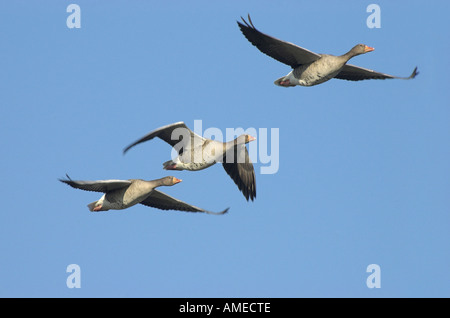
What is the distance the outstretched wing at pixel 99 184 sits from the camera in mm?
17391

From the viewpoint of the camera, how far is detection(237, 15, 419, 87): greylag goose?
742 inches

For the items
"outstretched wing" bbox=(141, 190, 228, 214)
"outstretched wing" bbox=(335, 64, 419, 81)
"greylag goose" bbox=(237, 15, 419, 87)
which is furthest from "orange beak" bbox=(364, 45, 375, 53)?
"outstretched wing" bbox=(141, 190, 228, 214)

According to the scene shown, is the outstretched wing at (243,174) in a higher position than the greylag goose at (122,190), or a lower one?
higher

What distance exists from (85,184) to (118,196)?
0.95 meters

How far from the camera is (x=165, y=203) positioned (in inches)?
771

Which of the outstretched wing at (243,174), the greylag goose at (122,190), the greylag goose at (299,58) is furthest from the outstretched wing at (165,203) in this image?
the greylag goose at (299,58)

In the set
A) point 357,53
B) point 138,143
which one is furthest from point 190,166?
point 357,53

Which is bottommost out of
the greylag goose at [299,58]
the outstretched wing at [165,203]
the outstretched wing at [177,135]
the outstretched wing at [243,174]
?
the outstretched wing at [165,203]

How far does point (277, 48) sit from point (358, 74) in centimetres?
294

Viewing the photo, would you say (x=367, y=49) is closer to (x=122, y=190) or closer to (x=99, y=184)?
(x=122, y=190)

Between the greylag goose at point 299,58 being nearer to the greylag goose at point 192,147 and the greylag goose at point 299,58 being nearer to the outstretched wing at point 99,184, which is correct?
the greylag goose at point 192,147

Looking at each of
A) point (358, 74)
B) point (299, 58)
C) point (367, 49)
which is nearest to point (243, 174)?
point (299, 58)

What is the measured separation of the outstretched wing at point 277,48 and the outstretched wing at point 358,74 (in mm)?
1868
